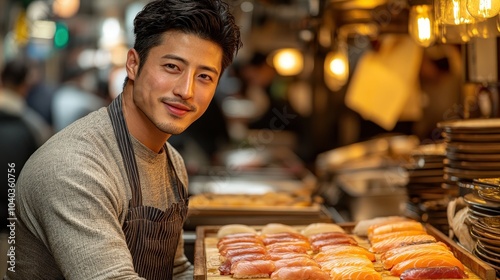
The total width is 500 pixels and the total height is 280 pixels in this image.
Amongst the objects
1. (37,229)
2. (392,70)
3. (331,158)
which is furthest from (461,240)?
(331,158)

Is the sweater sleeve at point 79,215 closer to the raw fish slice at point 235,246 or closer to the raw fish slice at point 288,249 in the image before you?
the raw fish slice at point 235,246

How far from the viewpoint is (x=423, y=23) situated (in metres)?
4.11

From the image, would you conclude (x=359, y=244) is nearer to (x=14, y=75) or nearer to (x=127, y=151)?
(x=127, y=151)

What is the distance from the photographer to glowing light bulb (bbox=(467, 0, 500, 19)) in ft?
10.1

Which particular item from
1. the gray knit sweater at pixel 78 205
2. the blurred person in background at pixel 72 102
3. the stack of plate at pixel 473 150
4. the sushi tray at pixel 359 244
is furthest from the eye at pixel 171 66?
the blurred person in background at pixel 72 102

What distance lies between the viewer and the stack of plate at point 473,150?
3.59m

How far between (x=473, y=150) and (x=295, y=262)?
3.89ft

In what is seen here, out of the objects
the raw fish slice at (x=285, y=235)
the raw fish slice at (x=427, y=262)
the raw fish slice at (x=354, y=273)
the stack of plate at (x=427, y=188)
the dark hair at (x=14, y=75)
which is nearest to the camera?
the raw fish slice at (x=354, y=273)

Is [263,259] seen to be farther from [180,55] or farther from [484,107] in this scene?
[484,107]

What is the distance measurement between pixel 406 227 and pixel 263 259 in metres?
0.89

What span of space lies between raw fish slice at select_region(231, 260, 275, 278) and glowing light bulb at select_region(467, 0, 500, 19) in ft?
4.72

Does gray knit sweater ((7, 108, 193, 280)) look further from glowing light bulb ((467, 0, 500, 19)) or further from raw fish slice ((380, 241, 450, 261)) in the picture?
glowing light bulb ((467, 0, 500, 19))

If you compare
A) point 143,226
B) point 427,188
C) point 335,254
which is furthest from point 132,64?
point 427,188

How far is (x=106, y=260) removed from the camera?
2.68 meters
